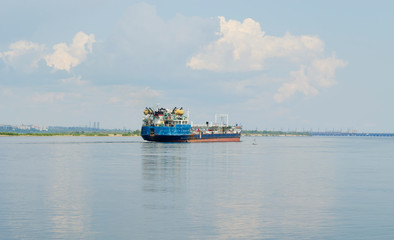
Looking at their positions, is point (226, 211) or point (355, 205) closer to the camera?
point (226, 211)

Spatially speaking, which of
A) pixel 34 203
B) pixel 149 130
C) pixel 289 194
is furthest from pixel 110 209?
pixel 149 130

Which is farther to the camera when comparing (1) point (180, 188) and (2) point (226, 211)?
(1) point (180, 188)

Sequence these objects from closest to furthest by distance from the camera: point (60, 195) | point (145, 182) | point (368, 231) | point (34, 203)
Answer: point (368, 231)
point (34, 203)
point (60, 195)
point (145, 182)

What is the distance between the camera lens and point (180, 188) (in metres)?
51.0

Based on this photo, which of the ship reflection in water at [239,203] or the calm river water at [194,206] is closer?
the calm river water at [194,206]

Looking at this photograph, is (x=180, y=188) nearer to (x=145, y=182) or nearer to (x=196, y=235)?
(x=145, y=182)

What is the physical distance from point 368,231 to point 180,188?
76.4 feet

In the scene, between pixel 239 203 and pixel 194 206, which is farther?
pixel 239 203

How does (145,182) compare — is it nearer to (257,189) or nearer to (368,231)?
(257,189)

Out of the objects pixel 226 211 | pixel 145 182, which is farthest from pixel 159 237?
pixel 145 182

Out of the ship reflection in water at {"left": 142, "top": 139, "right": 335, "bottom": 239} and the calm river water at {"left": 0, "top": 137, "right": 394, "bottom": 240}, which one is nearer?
the calm river water at {"left": 0, "top": 137, "right": 394, "bottom": 240}

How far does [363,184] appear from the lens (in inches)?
2263

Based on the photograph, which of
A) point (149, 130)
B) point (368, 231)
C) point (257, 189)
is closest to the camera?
A: point (368, 231)

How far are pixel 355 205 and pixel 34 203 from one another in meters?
25.4
